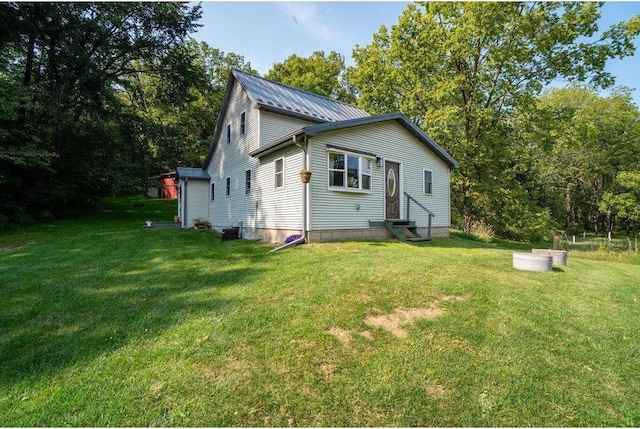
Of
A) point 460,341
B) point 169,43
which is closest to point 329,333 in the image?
point 460,341

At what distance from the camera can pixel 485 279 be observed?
583 centimetres

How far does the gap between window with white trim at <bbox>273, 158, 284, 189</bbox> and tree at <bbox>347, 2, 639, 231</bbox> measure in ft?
34.6

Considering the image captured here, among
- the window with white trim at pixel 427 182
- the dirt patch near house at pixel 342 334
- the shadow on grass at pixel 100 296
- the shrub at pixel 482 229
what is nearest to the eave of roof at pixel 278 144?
the shadow on grass at pixel 100 296

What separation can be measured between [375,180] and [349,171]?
4.38ft

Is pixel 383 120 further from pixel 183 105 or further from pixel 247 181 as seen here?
pixel 183 105

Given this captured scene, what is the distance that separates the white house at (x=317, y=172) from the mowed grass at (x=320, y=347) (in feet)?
12.2

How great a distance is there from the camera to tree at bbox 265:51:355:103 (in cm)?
2928

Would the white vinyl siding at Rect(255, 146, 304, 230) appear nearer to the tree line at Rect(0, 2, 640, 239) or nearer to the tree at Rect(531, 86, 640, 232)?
the tree line at Rect(0, 2, 640, 239)

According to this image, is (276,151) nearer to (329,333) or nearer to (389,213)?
(389,213)

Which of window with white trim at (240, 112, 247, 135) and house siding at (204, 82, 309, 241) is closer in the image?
house siding at (204, 82, 309, 241)

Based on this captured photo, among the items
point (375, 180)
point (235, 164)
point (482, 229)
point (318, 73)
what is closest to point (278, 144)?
point (375, 180)

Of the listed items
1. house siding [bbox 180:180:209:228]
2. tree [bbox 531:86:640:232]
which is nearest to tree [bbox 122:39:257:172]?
house siding [bbox 180:180:209:228]

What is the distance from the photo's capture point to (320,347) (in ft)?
11.4

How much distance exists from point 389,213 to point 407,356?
8.49 metres
